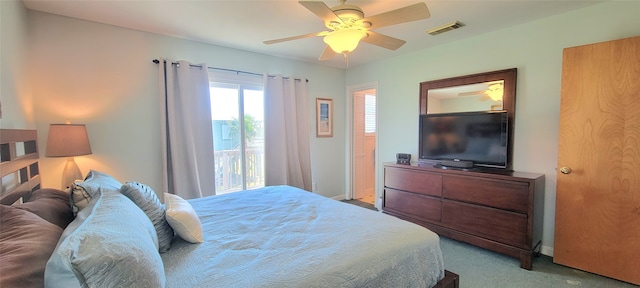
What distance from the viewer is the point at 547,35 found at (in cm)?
265

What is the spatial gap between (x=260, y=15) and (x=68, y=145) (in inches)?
79.9

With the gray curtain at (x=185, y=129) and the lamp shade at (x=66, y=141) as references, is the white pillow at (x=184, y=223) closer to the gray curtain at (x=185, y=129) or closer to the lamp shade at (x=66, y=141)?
the lamp shade at (x=66, y=141)

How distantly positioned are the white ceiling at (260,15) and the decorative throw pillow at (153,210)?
1.63m

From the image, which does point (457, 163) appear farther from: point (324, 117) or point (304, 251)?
point (304, 251)

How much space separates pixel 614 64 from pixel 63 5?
182 inches

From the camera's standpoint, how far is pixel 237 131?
12.3 ft

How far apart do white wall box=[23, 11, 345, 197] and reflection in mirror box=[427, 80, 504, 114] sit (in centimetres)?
280

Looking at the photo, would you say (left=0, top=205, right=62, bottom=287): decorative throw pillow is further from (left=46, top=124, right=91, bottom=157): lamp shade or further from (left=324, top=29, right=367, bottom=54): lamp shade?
(left=324, top=29, right=367, bottom=54): lamp shade

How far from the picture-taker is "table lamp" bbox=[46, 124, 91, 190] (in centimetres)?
230

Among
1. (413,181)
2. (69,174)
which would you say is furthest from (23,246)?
(413,181)

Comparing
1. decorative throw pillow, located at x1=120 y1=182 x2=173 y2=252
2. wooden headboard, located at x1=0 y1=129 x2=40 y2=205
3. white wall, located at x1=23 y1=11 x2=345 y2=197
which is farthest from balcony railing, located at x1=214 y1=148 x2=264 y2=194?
decorative throw pillow, located at x1=120 y1=182 x2=173 y2=252

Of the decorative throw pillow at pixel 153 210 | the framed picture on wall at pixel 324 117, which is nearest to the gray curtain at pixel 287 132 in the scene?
the framed picture on wall at pixel 324 117

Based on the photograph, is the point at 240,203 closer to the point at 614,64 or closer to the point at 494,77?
the point at 494,77

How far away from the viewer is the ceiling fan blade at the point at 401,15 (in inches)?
65.1
